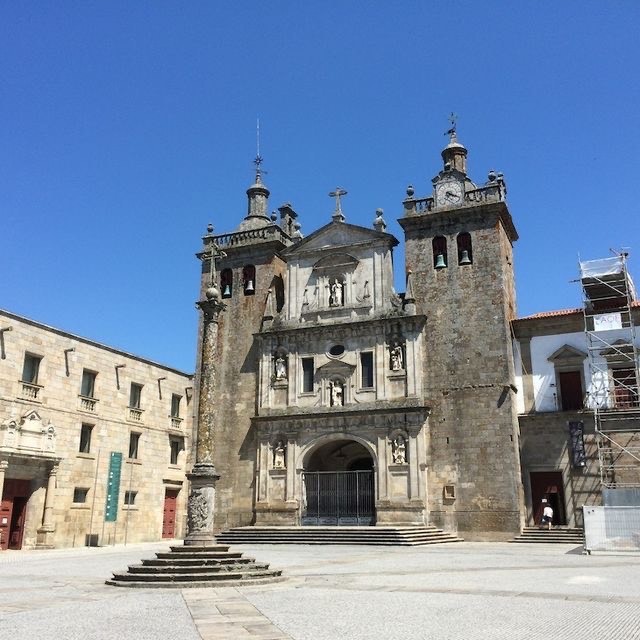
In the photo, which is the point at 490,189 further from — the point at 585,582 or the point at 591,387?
the point at 585,582

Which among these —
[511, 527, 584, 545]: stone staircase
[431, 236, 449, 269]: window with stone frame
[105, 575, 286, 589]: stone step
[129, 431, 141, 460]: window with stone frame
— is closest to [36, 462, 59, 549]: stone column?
[129, 431, 141, 460]: window with stone frame

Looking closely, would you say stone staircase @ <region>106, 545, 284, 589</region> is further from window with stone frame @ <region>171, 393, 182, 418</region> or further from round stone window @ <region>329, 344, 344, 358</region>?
window with stone frame @ <region>171, 393, 182, 418</region>

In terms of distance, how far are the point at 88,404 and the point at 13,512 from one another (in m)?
5.48

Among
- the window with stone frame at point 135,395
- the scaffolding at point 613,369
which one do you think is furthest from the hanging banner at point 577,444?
the window with stone frame at point 135,395

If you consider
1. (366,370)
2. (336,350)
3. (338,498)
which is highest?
(336,350)

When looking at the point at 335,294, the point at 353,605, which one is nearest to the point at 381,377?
the point at 335,294

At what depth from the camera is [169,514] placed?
35.0 metres

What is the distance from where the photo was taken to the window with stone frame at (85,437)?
29797 millimetres

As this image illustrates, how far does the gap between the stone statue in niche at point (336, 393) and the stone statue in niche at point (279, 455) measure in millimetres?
3139

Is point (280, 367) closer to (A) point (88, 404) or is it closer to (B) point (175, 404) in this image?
(B) point (175, 404)

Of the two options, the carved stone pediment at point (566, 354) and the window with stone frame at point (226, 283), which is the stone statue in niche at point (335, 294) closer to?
the window with stone frame at point (226, 283)

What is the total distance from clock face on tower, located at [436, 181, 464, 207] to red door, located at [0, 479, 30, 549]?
2211cm

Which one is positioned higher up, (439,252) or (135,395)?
(439,252)

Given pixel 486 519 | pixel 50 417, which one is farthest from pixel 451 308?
pixel 50 417
